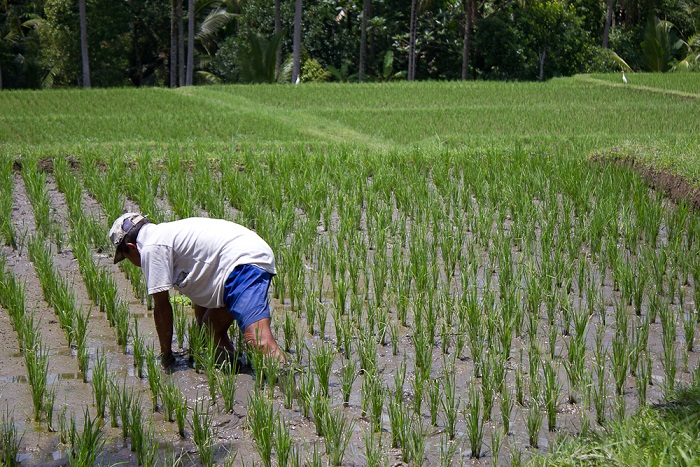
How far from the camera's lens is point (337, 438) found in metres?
3.24

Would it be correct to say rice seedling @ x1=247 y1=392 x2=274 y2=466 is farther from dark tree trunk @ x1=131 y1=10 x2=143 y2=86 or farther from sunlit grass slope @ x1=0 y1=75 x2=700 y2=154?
dark tree trunk @ x1=131 y1=10 x2=143 y2=86

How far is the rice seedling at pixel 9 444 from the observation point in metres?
3.17

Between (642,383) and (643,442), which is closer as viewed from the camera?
(643,442)

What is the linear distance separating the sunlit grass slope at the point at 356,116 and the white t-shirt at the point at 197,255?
578cm

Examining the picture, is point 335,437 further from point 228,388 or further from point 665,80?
point 665,80

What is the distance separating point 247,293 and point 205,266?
0.23 m

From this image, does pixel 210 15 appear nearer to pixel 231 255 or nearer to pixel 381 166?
pixel 381 166

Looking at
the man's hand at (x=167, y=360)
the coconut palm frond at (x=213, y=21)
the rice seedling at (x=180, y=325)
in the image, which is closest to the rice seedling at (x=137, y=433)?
the man's hand at (x=167, y=360)

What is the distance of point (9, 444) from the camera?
3.20 meters

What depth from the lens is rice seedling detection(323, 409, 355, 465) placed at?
10.6ft

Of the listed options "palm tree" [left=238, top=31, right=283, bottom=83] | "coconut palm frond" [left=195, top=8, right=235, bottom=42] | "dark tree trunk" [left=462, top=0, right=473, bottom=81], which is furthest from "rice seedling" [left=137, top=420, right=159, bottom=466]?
"coconut palm frond" [left=195, top=8, right=235, bottom=42]

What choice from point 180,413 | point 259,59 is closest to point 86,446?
point 180,413

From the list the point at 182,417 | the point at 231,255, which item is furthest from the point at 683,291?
the point at 182,417

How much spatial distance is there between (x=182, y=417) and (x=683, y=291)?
2943 millimetres
